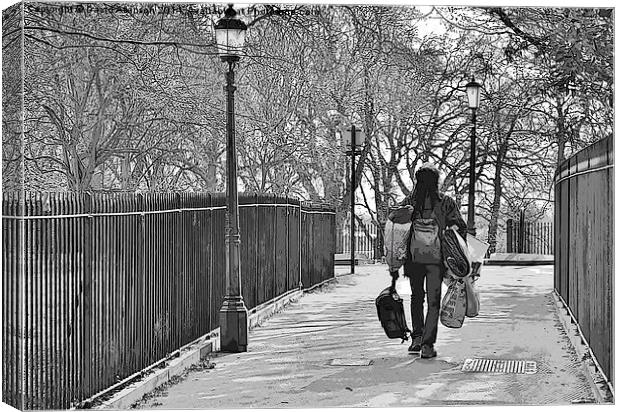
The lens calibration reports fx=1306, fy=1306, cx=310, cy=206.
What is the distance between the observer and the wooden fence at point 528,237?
9891 millimetres

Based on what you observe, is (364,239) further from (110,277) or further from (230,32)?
(110,277)

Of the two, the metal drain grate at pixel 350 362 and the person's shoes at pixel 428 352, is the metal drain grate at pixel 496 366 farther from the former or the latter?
the metal drain grate at pixel 350 362

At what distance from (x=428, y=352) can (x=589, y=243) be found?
1.45 m

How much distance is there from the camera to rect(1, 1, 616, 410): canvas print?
29.9 feet

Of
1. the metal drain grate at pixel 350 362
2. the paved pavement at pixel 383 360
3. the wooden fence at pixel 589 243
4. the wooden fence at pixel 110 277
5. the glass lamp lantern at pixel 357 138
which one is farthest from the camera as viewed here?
the glass lamp lantern at pixel 357 138

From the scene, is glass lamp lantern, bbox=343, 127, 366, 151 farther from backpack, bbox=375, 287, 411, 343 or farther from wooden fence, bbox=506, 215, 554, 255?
wooden fence, bbox=506, 215, 554, 255

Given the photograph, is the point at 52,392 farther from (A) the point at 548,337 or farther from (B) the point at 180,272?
(A) the point at 548,337

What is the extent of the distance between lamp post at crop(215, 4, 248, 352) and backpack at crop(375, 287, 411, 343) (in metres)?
1.21

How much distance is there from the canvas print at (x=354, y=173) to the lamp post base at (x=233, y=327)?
0.03m

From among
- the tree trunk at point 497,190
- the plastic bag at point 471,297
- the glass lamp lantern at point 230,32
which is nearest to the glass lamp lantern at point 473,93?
the tree trunk at point 497,190

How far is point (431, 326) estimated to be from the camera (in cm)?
982

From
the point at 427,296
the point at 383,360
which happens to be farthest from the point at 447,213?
the point at 383,360

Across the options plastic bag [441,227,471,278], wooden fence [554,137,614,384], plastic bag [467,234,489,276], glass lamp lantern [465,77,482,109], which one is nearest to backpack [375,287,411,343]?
plastic bag [441,227,471,278]

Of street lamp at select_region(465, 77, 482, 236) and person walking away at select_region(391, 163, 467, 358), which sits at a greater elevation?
street lamp at select_region(465, 77, 482, 236)
